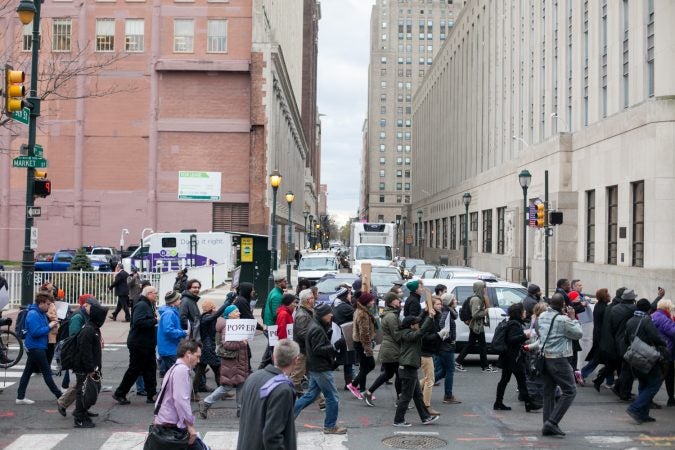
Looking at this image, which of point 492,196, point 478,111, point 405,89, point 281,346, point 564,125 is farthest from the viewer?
point 405,89

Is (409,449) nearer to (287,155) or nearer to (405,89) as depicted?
(287,155)

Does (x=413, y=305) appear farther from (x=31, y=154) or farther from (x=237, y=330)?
(x=31, y=154)

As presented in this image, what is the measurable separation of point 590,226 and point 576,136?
5170mm

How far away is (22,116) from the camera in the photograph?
1522cm

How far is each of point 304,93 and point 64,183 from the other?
79.1 metres

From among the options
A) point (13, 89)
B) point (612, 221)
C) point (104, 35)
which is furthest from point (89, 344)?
point (104, 35)

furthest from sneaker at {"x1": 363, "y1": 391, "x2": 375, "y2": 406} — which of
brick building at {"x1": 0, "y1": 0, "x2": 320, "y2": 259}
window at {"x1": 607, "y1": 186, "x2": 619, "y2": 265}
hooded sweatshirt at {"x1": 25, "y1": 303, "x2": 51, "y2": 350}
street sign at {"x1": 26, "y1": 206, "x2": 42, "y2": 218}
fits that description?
brick building at {"x1": 0, "y1": 0, "x2": 320, "y2": 259}

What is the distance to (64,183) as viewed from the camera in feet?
162

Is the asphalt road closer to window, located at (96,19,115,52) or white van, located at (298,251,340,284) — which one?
white van, located at (298,251,340,284)

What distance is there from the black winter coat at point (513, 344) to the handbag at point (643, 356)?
1.50 metres

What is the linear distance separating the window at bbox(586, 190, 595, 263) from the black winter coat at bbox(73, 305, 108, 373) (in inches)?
1229

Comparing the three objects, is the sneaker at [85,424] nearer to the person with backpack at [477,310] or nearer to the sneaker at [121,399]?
the sneaker at [121,399]

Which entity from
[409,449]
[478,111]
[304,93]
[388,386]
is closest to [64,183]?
[478,111]

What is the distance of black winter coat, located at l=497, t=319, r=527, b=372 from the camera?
34.9 ft
